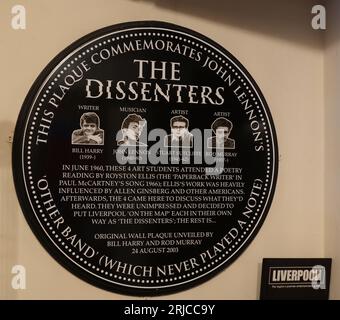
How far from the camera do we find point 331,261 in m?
1.78

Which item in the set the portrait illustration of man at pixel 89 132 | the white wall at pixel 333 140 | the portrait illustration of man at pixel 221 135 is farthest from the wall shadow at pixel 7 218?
the white wall at pixel 333 140

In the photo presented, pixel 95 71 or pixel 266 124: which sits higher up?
pixel 95 71

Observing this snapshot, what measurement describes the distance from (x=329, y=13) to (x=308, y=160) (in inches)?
22.5

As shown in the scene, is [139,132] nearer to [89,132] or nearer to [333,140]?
[89,132]

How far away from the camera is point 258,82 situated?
1.80 metres

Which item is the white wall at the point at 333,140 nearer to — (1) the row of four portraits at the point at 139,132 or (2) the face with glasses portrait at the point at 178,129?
(1) the row of four portraits at the point at 139,132

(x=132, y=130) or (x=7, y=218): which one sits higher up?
(x=132, y=130)

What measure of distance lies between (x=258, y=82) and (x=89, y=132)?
663 millimetres

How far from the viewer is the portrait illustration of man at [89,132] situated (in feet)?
5.38

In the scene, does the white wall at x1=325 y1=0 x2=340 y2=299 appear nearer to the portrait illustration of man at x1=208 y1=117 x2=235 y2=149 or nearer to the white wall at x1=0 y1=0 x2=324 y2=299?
the white wall at x1=0 y1=0 x2=324 y2=299

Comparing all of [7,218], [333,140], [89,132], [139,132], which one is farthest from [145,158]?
[333,140]

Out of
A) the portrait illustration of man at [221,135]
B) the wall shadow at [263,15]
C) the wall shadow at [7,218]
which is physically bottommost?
the wall shadow at [7,218]

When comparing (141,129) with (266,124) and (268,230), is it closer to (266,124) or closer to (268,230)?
(266,124)
